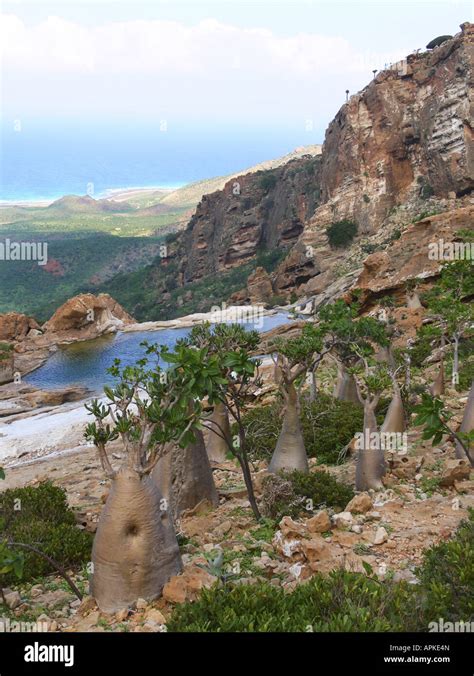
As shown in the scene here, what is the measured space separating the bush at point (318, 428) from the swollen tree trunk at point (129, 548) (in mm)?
4400

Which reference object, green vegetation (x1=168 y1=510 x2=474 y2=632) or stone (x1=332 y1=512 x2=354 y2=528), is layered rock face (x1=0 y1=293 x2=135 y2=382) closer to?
stone (x1=332 y1=512 x2=354 y2=528)

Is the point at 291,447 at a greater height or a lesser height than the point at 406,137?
lesser

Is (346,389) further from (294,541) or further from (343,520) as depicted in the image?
(294,541)

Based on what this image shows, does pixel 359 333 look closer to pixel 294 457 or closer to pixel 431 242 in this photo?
pixel 294 457

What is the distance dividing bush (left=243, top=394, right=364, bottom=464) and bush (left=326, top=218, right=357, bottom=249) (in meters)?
31.1

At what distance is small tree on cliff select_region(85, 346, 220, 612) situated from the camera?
4750mm

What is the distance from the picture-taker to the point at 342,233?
135 ft

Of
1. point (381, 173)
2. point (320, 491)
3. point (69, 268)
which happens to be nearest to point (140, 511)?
point (320, 491)

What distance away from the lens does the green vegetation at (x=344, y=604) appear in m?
3.71

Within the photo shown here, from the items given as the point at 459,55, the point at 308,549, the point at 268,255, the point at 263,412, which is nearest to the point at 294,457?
the point at 308,549

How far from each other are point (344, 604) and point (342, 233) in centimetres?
3871

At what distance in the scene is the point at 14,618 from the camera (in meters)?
4.86

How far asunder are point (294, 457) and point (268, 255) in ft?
162

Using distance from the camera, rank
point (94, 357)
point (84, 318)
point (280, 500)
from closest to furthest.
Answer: point (280, 500), point (94, 357), point (84, 318)
